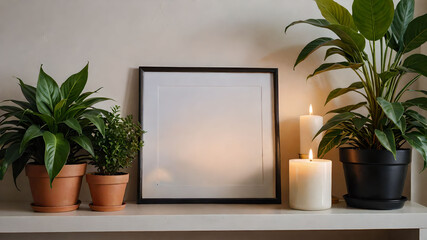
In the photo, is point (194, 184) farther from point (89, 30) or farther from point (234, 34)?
point (89, 30)

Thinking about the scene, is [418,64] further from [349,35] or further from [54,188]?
[54,188]

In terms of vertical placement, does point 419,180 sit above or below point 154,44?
below

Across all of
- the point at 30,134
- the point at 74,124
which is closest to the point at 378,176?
the point at 74,124

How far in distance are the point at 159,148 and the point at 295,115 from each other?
19.7 inches

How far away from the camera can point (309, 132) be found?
128 cm

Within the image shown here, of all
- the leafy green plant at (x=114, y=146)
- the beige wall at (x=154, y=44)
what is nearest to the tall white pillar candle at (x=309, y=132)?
the beige wall at (x=154, y=44)

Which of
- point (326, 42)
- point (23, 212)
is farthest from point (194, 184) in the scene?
point (326, 42)

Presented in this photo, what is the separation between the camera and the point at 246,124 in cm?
137

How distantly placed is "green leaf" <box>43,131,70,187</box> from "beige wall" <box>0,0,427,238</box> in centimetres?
33

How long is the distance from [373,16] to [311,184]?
52 centimetres

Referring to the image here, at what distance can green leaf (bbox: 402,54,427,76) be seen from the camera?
1134mm

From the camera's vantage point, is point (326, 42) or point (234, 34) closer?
point (326, 42)

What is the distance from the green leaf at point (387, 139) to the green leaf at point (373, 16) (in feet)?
0.93

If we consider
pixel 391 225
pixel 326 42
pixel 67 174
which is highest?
pixel 326 42
